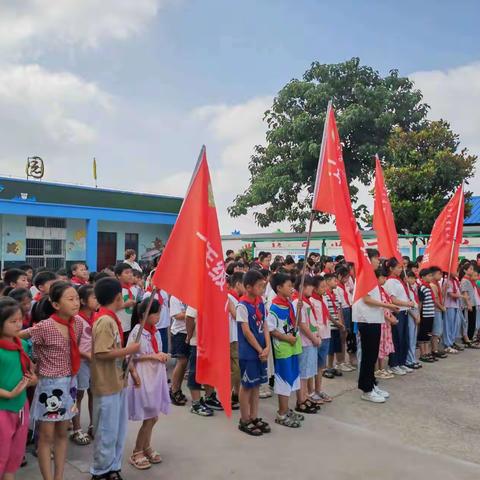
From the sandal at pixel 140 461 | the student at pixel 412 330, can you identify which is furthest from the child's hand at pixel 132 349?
the student at pixel 412 330

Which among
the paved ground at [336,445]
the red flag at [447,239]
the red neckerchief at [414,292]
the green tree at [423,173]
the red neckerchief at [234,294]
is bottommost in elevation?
the paved ground at [336,445]

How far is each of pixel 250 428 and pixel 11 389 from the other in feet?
7.40

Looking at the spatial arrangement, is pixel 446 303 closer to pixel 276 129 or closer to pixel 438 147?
pixel 438 147

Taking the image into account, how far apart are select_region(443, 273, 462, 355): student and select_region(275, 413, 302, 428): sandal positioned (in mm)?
4515

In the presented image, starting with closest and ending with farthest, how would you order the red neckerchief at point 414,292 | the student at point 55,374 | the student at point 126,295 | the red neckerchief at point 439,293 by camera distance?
the student at point 55,374 → the student at point 126,295 → the red neckerchief at point 414,292 → the red neckerchief at point 439,293

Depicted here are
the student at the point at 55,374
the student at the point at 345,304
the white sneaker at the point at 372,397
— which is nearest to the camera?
the student at the point at 55,374

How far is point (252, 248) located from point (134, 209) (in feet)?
24.5

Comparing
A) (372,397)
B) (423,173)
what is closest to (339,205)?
(372,397)

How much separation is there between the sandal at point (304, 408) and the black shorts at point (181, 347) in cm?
130

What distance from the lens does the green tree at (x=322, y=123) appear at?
19875 millimetres

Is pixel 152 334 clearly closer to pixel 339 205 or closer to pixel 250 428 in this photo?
pixel 250 428

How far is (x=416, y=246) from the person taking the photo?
1448 cm

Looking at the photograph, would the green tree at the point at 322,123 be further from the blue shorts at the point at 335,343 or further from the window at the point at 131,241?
the blue shorts at the point at 335,343

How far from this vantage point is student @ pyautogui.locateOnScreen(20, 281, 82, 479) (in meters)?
3.40
